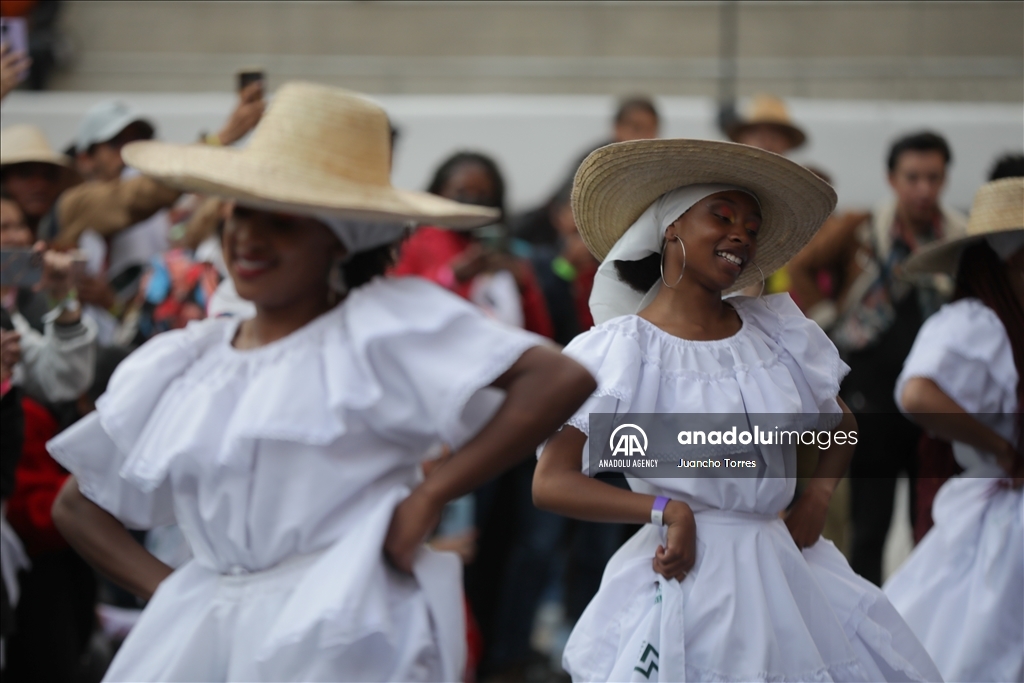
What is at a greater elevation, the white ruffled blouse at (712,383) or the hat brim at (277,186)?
the hat brim at (277,186)

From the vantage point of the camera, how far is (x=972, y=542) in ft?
13.1

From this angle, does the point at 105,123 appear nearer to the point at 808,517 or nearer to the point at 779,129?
the point at 779,129

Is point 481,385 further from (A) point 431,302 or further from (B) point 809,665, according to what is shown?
(B) point 809,665

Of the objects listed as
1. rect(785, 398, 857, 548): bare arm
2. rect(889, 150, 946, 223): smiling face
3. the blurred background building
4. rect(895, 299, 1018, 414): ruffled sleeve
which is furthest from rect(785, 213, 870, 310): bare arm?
rect(785, 398, 857, 548): bare arm

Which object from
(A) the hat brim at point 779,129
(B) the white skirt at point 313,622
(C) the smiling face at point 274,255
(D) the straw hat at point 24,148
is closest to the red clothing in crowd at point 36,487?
(D) the straw hat at point 24,148

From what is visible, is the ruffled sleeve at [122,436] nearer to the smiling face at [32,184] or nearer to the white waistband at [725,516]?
the white waistband at [725,516]

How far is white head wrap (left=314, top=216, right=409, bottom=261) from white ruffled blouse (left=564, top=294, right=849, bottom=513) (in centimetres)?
63

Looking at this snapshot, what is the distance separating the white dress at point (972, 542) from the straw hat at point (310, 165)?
160 cm

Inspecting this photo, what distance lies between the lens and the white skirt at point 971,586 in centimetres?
377

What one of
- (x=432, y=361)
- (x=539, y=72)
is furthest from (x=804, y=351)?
(x=539, y=72)

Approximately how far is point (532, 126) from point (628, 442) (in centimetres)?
736

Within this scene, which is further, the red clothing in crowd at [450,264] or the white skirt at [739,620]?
the red clothing in crowd at [450,264]

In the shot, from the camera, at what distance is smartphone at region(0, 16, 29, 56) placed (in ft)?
14.0

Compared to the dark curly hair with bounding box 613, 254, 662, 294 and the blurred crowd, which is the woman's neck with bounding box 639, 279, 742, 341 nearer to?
the dark curly hair with bounding box 613, 254, 662, 294
